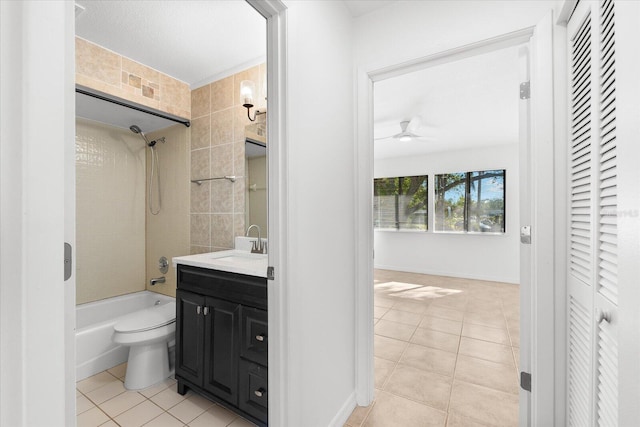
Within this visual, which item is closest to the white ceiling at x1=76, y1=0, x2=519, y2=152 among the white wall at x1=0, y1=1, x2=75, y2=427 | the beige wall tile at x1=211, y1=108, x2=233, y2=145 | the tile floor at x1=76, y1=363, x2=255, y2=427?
the beige wall tile at x1=211, y1=108, x2=233, y2=145

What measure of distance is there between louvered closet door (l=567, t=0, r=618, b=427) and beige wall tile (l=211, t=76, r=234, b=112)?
227cm

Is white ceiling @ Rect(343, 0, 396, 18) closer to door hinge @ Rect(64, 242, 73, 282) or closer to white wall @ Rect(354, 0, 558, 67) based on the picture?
white wall @ Rect(354, 0, 558, 67)

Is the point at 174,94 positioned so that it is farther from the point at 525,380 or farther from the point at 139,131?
the point at 525,380

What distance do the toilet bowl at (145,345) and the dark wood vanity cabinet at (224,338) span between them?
8.8 inches

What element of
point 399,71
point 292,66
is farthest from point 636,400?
point 399,71

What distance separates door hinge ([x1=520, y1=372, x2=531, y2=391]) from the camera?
1.39 metres

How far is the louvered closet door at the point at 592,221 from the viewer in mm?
886

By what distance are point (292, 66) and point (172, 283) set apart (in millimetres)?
2350

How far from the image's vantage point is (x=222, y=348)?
1.62m

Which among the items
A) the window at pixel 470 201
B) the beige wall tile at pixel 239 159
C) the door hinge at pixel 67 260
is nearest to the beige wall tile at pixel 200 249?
the beige wall tile at pixel 239 159

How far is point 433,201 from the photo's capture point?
215 inches

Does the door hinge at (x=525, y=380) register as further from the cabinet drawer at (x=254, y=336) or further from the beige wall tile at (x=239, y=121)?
the beige wall tile at (x=239, y=121)

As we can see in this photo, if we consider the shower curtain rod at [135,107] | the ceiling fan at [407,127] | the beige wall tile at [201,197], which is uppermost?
the ceiling fan at [407,127]

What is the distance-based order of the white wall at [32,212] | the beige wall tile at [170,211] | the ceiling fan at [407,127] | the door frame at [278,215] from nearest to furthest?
the white wall at [32,212], the door frame at [278,215], the beige wall tile at [170,211], the ceiling fan at [407,127]
